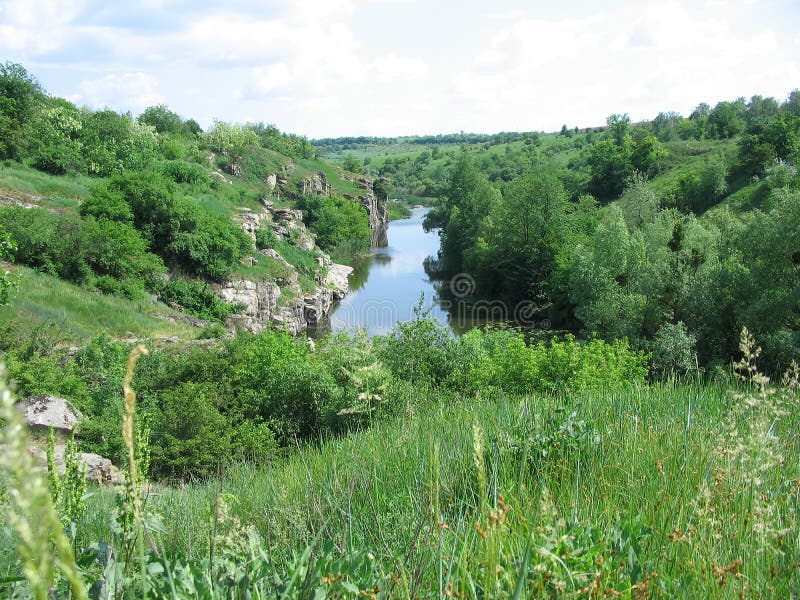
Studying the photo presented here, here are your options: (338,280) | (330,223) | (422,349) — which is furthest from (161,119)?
(422,349)

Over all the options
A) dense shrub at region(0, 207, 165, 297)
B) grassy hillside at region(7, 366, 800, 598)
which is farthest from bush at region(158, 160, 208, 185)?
grassy hillside at region(7, 366, 800, 598)

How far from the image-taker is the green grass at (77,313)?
18.8m

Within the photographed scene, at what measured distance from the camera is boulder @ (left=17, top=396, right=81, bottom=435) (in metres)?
10.7

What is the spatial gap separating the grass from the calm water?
22.2m

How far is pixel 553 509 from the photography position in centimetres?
214

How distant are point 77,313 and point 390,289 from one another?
28.3 m

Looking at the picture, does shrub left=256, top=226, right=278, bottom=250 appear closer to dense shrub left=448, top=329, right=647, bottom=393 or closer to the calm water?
the calm water

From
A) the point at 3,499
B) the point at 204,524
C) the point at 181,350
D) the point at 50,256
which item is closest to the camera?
the point at 3,499

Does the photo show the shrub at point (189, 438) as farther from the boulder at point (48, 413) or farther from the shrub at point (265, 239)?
the shrub at point (265, 239)

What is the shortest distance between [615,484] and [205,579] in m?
2.36

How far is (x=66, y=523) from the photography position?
2.38 m

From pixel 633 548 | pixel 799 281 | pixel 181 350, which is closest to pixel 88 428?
pixel 181 350

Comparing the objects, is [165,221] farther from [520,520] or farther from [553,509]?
[553,509]

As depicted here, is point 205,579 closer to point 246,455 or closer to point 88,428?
point 246,455
